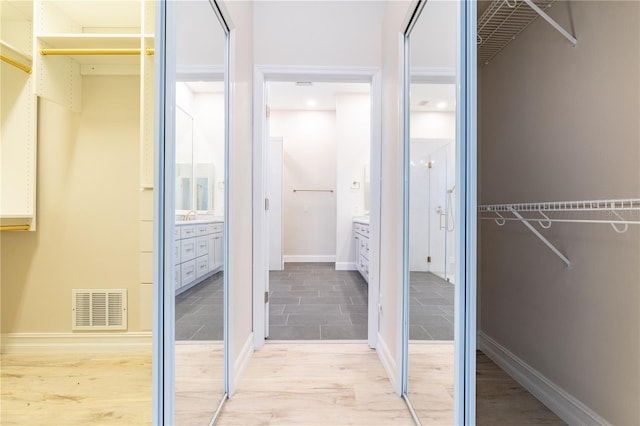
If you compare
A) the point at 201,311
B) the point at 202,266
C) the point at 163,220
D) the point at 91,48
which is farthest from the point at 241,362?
the point at 91,48

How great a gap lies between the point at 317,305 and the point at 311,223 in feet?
9.50

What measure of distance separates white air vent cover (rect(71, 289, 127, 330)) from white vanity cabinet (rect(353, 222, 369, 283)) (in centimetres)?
276

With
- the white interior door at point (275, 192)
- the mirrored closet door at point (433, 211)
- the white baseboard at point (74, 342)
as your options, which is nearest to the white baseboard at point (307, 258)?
the white interior door at point (275, 192)

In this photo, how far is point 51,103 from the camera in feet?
7.27

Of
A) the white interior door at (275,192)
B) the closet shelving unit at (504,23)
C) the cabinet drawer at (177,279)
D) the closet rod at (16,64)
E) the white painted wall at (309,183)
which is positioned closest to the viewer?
the cabinet drawer at (177,279)

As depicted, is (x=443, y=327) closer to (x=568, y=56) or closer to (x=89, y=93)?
(x=568, y=56)

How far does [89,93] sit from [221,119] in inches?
54.2

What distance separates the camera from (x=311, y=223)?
6.00 metres

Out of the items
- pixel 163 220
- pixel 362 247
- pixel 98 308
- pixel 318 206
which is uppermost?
pixel 318 206

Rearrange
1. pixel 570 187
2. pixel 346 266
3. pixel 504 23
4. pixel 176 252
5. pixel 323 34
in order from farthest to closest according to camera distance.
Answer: pixel 346 266, pixel 323 34, pixel 504 23, pixel 570 187, pixel 176 252

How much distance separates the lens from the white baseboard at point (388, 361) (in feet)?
5.72

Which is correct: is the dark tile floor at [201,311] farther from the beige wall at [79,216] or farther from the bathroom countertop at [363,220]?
the bathroom countertop at [363,220]

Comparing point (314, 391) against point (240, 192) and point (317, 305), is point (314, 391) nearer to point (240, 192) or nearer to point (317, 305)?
point (240, 192)

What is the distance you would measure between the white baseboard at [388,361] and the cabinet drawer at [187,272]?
1224 mm
